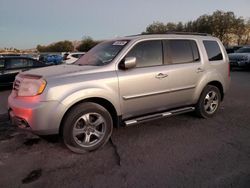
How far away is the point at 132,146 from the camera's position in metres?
3.85

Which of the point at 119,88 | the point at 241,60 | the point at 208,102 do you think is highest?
the point at 119,88

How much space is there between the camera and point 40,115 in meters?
3.30

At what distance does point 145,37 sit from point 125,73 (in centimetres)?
92

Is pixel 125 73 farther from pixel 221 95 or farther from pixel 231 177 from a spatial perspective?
pixel 221 95

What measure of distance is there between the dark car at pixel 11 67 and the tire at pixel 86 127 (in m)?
7.47

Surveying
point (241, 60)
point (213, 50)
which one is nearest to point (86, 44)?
point (241, 60)

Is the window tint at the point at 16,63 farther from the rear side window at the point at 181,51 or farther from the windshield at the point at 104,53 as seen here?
the rear side window at the point at 181,51

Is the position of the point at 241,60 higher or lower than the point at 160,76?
lower

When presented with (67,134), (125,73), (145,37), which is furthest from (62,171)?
(145,37)

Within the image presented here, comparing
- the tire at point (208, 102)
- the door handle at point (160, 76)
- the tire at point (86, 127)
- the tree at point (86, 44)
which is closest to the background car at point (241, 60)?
the tire at point (208, 102)

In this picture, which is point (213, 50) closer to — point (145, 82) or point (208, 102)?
point (208, 102)

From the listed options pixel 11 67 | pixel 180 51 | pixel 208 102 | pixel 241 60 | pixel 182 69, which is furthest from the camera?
pixel 241 60

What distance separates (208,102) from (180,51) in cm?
140

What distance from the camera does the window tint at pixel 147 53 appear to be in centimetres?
418
